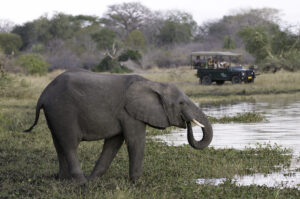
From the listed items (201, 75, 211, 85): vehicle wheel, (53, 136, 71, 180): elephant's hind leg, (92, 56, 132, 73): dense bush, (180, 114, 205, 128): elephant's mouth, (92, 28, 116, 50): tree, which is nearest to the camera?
(180, 114, 205, 128): elephant's mouth

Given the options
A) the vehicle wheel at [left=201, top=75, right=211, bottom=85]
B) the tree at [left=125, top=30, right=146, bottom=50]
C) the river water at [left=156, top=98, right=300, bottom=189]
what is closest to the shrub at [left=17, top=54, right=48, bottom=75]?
the vehicle wheel at [left=201, top=75, right=211, bottom=85]

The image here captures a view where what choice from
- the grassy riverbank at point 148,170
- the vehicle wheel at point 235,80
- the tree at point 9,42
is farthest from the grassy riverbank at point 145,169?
the tree at point 9,42

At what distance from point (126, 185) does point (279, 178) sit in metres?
2.36

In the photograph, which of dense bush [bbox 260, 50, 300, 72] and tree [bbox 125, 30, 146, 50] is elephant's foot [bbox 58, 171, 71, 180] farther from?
tree [bbox 125, 30, 146, 50]

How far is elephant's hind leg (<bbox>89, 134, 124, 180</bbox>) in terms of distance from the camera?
901cm

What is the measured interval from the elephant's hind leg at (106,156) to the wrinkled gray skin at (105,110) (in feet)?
0.94

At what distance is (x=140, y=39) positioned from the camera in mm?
68812

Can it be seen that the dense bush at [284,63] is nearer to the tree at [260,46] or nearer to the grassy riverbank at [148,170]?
the tree at [260,46]

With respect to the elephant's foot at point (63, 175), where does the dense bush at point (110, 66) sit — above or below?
below

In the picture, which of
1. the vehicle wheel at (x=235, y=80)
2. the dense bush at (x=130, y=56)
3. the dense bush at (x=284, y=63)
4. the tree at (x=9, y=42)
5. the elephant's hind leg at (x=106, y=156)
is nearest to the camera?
the elephant's hind leg at (x=106, y=156)

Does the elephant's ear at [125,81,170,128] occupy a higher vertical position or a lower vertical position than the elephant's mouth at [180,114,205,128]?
higher

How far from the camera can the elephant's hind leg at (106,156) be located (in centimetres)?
901

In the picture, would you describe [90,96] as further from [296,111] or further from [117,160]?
[296,111]

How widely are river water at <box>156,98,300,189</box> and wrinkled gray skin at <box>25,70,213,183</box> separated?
1056mm
